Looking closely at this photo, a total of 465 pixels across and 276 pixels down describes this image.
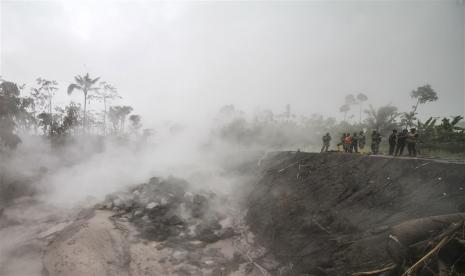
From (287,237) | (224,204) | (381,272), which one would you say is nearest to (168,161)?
(224,204)

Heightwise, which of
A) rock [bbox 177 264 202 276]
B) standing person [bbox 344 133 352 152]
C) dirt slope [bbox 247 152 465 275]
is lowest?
rock [bbox 177 264 202 276]

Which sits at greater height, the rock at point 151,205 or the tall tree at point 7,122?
the tall tree at point 7,122

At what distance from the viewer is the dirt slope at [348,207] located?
18.6 feet

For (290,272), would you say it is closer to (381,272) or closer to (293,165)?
(381,272)

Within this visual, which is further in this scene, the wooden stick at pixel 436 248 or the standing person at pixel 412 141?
the standing person at pixel 412 141

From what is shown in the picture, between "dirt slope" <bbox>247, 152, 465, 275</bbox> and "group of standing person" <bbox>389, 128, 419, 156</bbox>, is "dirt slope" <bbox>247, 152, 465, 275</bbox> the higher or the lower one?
the lower one

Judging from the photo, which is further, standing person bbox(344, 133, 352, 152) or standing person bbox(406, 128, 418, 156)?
standing person bbox(344, 133, 352, 152)

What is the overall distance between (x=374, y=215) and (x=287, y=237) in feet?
10.1

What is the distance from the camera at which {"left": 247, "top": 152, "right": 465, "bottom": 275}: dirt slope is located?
5.66 m

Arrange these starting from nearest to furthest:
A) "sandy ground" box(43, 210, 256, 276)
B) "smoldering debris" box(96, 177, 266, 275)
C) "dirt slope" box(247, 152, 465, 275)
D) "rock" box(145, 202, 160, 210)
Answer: "dirt slope" box(247, 152, 465, 275), "sandy ground" box(43, 210, 256, 276), "smoldering debris" box(96, 177, 266, 275), "rock" box(145, 202, 160, 210)

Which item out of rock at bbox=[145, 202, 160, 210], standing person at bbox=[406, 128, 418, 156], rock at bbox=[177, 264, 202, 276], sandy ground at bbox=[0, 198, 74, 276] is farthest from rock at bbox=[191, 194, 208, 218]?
standing person at bbox=[406, 128, 418, 156]

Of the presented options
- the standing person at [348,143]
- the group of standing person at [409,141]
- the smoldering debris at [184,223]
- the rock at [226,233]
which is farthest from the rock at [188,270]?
the standing person at [348,143]

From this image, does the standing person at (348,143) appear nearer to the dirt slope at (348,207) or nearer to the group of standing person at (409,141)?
the dirt slope at (348,207)

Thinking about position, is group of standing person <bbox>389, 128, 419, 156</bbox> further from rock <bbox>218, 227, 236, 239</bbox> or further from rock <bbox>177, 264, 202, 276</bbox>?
rock <bbox>177, 264, 202, 276</bbox>
